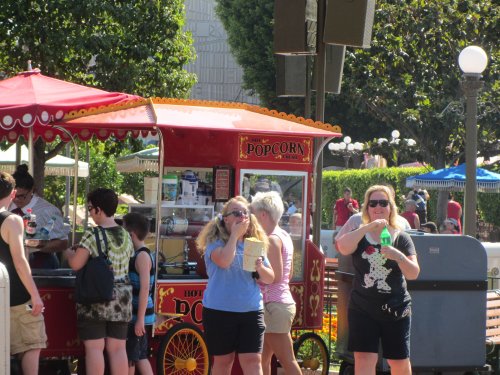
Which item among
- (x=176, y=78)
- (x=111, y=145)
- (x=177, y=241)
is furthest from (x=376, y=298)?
(x=176, y=78)

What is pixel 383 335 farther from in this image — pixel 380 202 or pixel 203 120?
pixel 203 120

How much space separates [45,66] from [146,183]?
7544 mm

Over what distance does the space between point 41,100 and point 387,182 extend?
2893 centimetres

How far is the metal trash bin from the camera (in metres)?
8.40

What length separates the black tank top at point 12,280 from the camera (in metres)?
6.81

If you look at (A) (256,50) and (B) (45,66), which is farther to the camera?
(A) (256,50)

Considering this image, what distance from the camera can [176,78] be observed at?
18.6 metres

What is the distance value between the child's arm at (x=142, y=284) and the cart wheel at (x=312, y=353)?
201 cm

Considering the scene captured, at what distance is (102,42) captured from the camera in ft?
56.4

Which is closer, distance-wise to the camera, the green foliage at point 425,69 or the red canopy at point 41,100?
the red canopy at point 41,100

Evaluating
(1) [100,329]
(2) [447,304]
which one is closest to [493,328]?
(2) [447,304]

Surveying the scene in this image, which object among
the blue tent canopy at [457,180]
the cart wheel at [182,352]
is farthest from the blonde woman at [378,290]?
the blue tent canopy at [457,180]

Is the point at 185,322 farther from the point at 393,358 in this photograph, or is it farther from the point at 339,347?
the point at 393,358

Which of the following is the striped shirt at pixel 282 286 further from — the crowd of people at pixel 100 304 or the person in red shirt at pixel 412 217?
the person in red shirt at pixel 412 217
